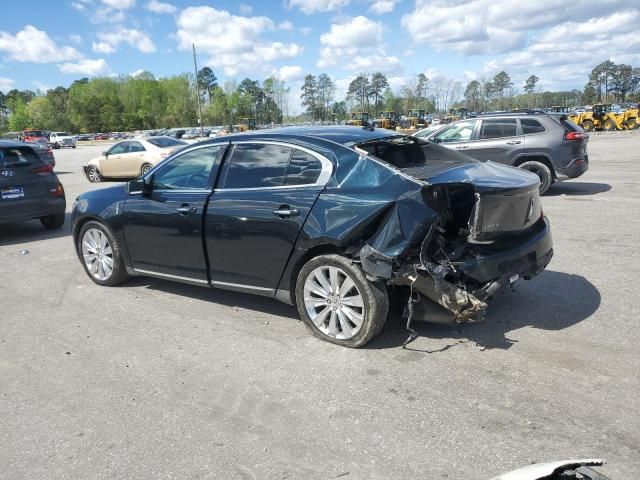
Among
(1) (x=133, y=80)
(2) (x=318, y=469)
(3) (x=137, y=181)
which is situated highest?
(1) (x=133, y=80)

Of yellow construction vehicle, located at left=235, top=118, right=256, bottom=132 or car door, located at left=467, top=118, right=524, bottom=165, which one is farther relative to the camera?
yellow construction vehicle, located at left=235, top=118, right=256, bottom=132

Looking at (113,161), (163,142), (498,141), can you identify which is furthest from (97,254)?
(113,161)

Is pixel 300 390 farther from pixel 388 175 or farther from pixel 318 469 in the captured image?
pixel 388 175

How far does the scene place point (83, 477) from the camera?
2775 mm

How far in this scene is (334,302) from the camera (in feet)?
13.6

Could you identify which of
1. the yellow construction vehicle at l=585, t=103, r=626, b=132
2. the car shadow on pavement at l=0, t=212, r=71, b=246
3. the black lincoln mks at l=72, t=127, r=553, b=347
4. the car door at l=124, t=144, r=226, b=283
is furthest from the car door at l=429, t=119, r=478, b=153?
the yellow construction vehicle at l=585, t=103, r=626, b=132

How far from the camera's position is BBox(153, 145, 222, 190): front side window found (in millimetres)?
4957

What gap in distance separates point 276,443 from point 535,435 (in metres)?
1.46

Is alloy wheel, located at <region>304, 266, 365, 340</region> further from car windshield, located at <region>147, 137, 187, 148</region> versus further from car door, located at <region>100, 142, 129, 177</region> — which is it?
car door, located at <region>100, 142, 129, 177</region>

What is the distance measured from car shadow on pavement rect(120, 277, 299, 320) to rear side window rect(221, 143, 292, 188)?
1.23m

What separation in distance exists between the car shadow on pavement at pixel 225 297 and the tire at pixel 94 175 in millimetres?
13244

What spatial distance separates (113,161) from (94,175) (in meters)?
1.15

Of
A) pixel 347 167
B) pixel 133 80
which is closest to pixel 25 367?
pixel 347 167

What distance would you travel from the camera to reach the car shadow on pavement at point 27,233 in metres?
8.82
